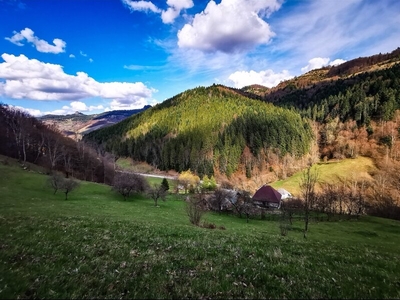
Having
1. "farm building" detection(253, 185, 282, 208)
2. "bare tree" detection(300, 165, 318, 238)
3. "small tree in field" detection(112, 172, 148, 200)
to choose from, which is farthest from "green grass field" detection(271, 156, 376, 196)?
"small tree in field" detection(112, 172, 148, 200)

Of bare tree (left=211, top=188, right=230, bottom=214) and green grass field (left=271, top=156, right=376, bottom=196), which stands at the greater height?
green grass field (left=271, top=156, right=376, bottom=196)

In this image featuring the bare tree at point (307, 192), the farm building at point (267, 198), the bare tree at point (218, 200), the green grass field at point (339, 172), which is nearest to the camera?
the bare tree at point (307, 192)

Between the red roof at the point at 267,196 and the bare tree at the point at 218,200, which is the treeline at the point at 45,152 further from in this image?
the red roof at the point at 267,196

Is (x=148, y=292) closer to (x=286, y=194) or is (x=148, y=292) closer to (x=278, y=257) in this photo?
(x=278, y=257)

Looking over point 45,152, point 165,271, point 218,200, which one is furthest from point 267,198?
point 45,152

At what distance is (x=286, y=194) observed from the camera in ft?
391

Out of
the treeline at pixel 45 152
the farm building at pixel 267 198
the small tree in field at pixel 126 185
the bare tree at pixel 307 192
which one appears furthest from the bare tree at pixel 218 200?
the treeline at pixel 45 152

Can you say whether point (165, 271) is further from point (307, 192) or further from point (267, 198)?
point (267, 198)

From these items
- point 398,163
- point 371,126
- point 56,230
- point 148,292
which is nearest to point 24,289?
point 148,292

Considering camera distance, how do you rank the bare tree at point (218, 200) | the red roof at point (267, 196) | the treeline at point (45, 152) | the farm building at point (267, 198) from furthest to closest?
the red roof at point (267, 196) < the farm building at point (267, 198) < the treeline at point (45, 152) < the bare tree at point (218, 200)

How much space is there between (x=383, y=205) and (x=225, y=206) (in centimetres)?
7390

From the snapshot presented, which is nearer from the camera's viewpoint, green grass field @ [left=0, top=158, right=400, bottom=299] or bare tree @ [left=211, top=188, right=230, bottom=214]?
green grass field @ [left=0, top=158, right=400, bottom=299]

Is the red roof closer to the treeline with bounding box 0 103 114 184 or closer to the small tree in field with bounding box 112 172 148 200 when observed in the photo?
the small tree in field with bounding box 112 172 148 200

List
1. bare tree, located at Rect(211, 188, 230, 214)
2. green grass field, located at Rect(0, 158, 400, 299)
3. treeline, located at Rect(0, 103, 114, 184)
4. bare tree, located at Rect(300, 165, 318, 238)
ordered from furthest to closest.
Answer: treeline, located at Rect(0, 103, 114, 184), bare tree, located at Rect(211, 188, 230, 214), bare tree, located at Rect(300, 165, 318, 238), green grass field, located at Rect(0, 158, 400, 299)
